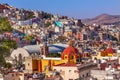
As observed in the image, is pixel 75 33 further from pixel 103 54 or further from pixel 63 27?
pixel 103 54

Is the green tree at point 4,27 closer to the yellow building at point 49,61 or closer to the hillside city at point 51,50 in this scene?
the hillside city at point 51,50

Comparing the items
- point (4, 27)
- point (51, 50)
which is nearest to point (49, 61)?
point (51, 50)

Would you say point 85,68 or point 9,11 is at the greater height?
point 9,11

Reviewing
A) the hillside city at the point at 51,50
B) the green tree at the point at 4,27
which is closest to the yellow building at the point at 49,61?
the hillside city at the point at 51,50

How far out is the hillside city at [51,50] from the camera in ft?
106

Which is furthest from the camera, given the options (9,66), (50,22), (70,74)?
(50,22)

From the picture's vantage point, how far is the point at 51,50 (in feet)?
180

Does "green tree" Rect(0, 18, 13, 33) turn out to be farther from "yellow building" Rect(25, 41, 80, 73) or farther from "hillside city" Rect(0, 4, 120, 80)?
"yellow building" Rect(25, 41, 80, 73)

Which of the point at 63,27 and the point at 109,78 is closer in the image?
the point at 109,78

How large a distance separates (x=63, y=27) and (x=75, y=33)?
3.54 m

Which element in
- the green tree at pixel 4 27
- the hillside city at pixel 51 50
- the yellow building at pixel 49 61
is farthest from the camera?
the green tree at pixel 4 27

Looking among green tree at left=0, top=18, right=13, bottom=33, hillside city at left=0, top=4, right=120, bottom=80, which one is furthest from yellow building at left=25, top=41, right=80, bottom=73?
green tree at left=0, top=18, right=13, bottom=33

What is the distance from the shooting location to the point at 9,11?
99688 mm

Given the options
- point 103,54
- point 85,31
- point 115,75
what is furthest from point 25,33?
point 115,75
